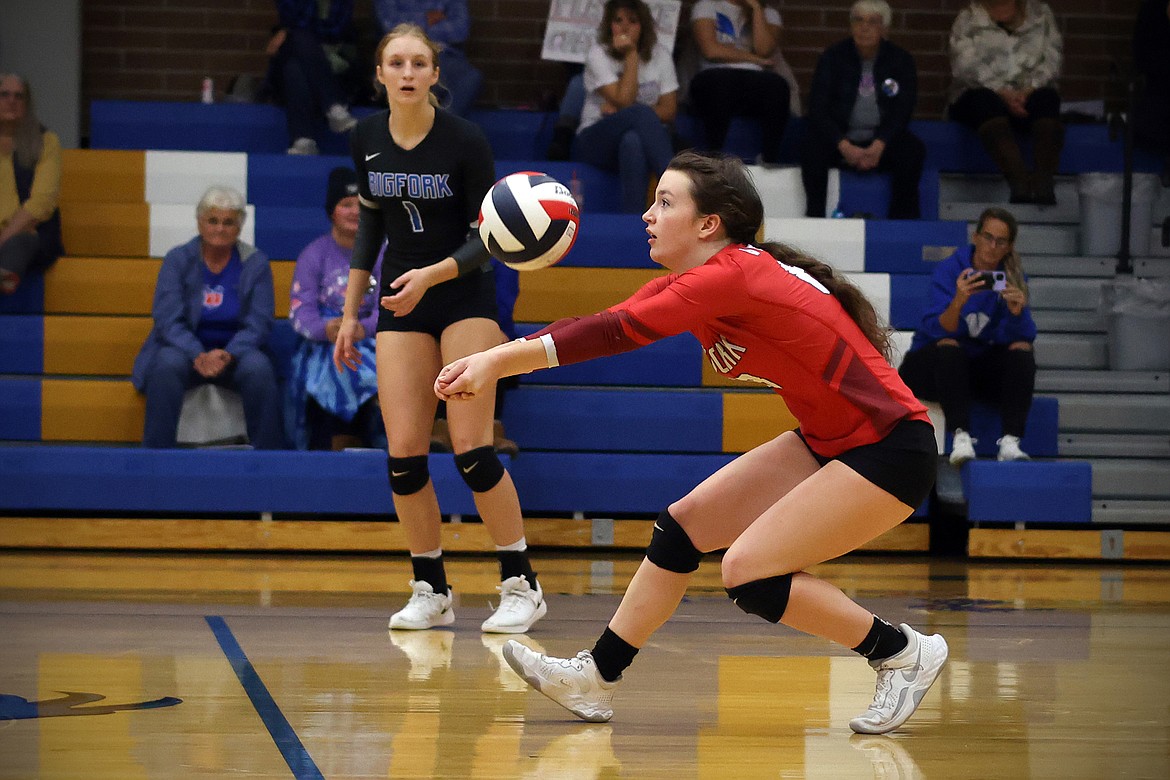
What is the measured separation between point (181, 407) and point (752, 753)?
416 cm

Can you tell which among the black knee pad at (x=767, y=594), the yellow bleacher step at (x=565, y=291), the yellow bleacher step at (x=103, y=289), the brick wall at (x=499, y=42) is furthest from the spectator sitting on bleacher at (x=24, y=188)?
the black knee pad at (x=767, y=594)

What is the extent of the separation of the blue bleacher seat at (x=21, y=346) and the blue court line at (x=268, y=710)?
9.80 feet

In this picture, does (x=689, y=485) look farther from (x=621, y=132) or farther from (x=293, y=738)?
(x=293, y=738)

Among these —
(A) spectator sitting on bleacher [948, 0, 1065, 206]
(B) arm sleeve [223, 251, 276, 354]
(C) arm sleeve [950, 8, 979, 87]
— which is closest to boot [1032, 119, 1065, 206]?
(A) spectator sitting on bleacher [948, 0, 1065, 206]

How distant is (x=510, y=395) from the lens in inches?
258

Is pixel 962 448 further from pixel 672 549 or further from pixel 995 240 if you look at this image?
pixel 672 549

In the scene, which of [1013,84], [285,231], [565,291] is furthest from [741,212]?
[1013,84]

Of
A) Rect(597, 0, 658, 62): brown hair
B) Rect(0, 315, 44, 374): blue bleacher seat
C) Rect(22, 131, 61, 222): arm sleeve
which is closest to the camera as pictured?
Rect(0, 315, 44, 374): blue bleacher seat

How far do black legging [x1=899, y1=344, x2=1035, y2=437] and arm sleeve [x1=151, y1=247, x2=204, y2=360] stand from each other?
3.08 m

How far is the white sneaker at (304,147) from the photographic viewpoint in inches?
300

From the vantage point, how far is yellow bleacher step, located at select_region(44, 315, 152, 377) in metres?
6.82

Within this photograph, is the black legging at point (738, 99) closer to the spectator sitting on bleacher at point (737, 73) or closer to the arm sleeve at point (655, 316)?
the spectator sitting on bleacher at point (737, 73)

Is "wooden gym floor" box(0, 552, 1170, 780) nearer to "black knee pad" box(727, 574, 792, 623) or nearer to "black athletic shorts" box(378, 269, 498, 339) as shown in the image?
"black knee pad" box(727, 574, 792, 623)

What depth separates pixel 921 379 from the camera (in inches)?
262
